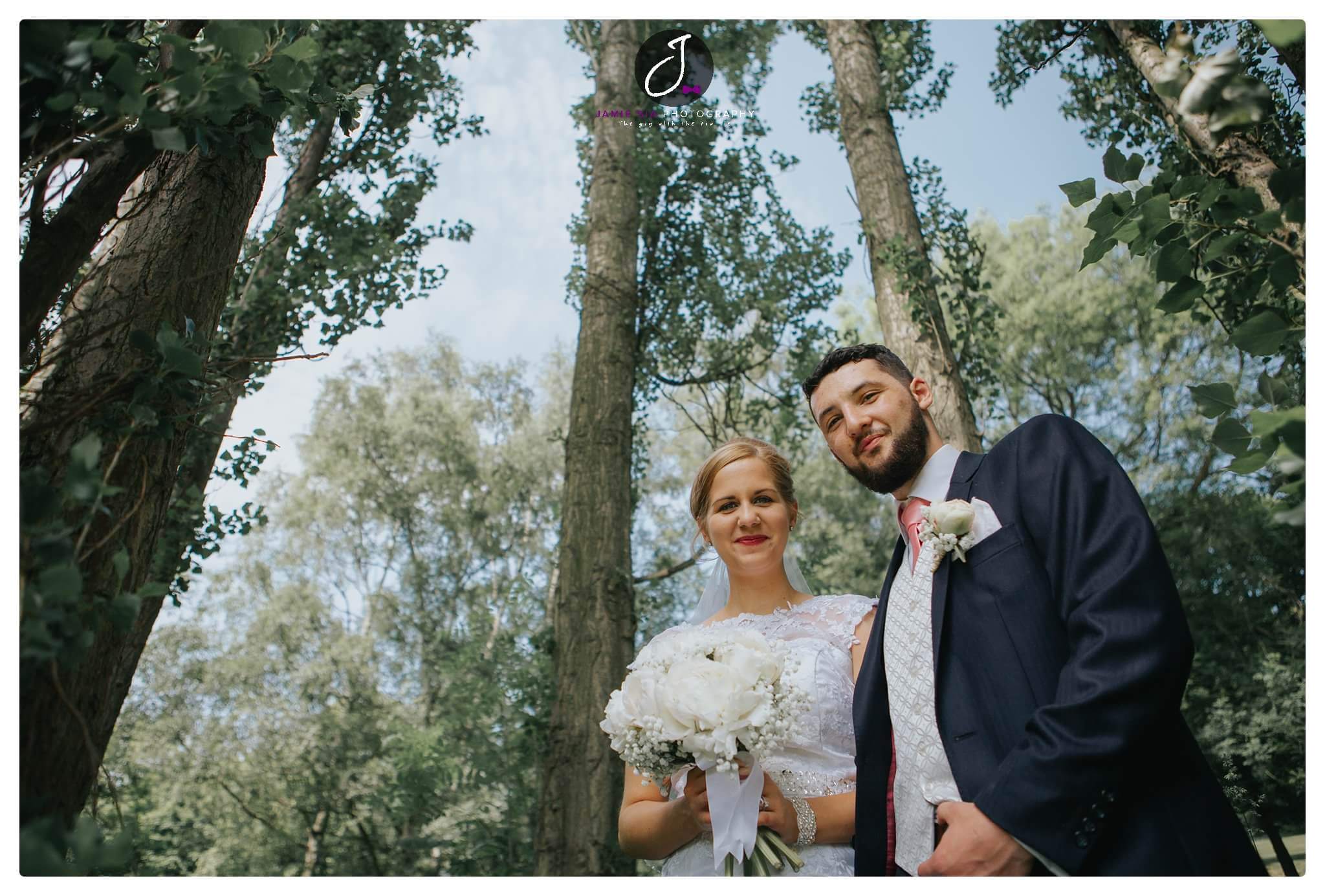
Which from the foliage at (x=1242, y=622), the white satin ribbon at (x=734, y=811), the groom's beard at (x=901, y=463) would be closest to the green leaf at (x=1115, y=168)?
the groom's beard at (x=901, y=463)

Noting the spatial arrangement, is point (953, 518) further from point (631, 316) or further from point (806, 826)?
point (631, 316)

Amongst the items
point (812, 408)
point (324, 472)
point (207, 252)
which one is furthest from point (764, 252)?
point (324, 472)

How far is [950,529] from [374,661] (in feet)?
54.1

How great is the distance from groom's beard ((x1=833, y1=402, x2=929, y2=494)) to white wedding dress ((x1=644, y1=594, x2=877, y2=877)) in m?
0.54

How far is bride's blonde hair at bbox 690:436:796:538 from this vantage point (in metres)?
2.87

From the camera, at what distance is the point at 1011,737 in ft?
5.77

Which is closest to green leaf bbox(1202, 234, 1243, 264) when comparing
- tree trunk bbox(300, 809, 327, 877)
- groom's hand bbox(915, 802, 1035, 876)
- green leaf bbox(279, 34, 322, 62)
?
groom's hand bbox(915, 802, 1035, 876)

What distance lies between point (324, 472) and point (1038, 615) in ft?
60.4

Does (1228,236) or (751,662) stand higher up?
(1228,236)

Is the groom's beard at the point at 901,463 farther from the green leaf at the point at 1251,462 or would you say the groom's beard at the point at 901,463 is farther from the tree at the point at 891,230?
the tree at the point at 891,230

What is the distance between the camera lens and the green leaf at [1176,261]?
75.2 inches

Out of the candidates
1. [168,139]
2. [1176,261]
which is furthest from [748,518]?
[168,139]

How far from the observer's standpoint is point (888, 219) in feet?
16.8

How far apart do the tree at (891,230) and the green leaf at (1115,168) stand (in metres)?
2.33
